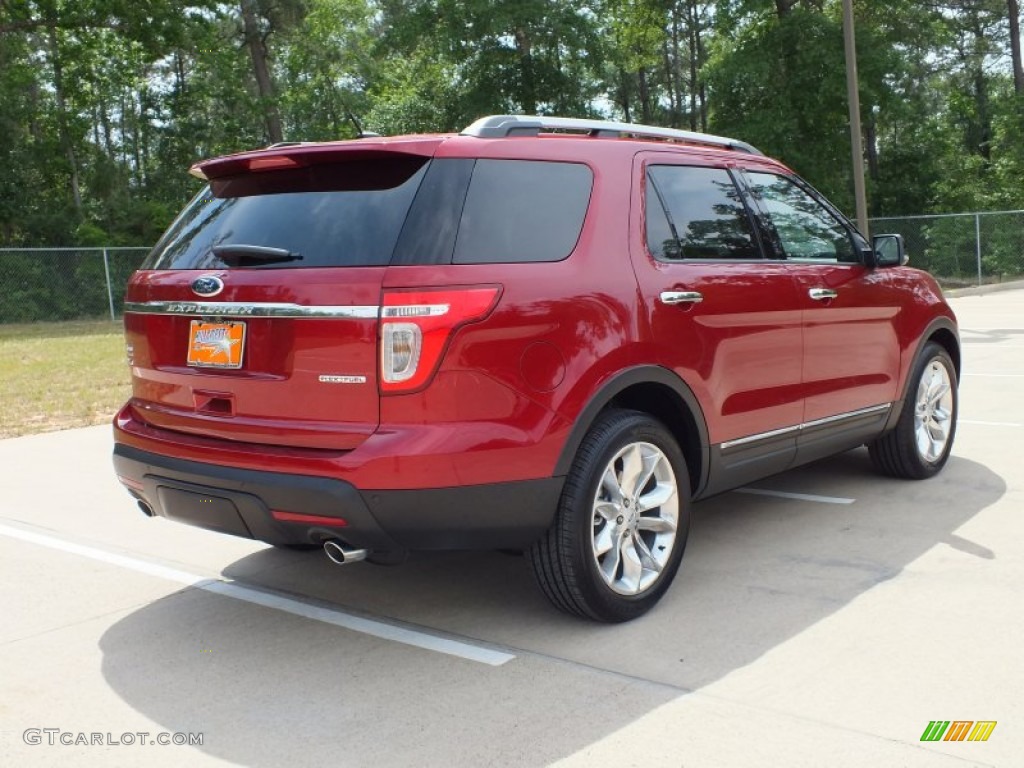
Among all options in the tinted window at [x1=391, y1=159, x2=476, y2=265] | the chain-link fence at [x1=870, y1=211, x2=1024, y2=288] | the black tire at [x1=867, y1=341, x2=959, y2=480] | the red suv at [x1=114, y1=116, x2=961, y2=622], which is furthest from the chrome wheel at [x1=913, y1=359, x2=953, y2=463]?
the chain-link fence at [x1=870, y1=211, x2=1024, y2=288]

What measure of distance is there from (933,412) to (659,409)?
8.69 ft

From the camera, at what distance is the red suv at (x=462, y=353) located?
336cm

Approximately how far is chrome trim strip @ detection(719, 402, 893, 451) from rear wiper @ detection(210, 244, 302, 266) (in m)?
1.99

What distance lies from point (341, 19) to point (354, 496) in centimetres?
4005

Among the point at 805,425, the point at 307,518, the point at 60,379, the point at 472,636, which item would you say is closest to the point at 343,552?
the point at 307,518

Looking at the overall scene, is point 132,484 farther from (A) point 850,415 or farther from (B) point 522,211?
(A) point 850,415

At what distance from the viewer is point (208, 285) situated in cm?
372

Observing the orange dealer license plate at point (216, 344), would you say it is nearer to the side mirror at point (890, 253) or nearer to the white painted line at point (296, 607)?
the white painted line at point (296, 607)

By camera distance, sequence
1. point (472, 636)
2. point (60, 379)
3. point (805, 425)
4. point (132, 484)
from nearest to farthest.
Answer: point (472, 636), point (132, 484), point (805, 425), point (60, 379)

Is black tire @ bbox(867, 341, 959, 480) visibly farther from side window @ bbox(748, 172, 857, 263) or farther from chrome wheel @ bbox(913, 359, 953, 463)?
side window @ bbox(748, 172, 857, 263)

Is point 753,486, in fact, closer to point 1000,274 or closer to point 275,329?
point 275,329

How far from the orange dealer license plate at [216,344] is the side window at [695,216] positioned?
5.33 ft

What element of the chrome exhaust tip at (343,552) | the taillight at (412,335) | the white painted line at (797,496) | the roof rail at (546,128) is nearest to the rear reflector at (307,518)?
the chrome exhaust tip at (343,552)

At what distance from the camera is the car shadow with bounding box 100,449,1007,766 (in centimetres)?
317
